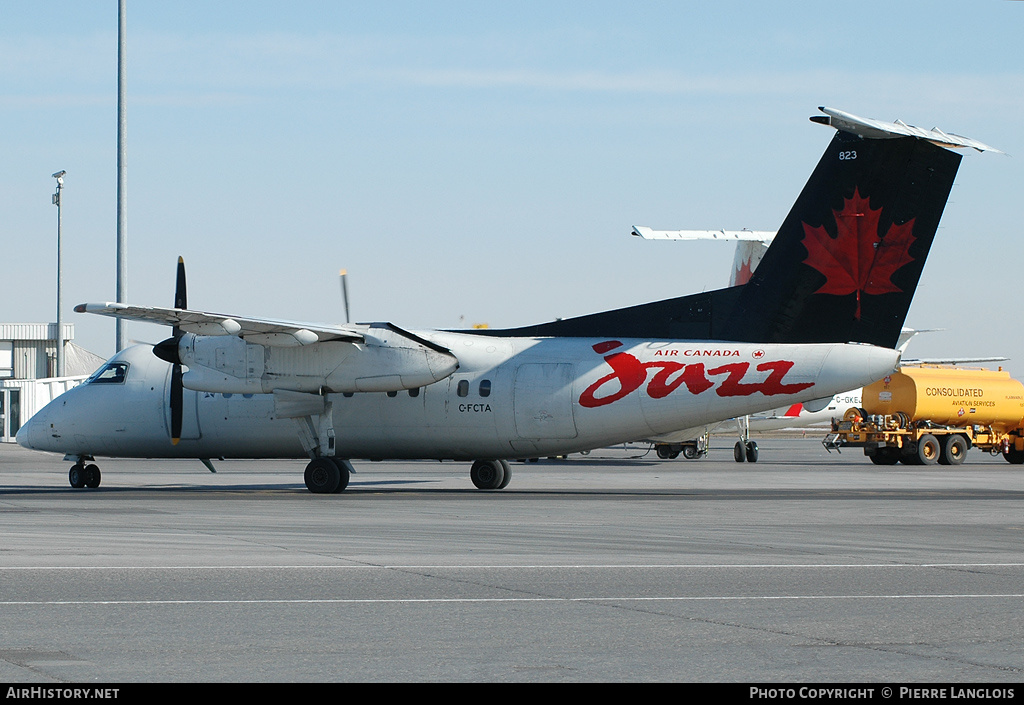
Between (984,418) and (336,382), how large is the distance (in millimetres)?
31926

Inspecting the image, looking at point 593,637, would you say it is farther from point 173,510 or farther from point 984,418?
point 984,418

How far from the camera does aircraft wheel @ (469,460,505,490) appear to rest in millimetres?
28031

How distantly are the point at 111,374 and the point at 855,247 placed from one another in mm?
17755

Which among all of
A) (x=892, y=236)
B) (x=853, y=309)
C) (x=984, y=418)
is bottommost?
(x=984, y=418)

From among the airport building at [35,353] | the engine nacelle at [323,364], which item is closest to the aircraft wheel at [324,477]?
the engine nacelle at [323,364]

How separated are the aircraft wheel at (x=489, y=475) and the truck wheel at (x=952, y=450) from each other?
25534 mm

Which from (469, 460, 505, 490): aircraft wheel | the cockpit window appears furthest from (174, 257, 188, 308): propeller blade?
(469, 460, 505, 490): aircraft wheel

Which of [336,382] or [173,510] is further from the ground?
[336,382]

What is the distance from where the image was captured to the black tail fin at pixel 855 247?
2428 centimetres

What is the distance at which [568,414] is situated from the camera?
25.2 metres

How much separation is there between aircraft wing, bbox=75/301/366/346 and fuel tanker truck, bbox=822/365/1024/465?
26847mm

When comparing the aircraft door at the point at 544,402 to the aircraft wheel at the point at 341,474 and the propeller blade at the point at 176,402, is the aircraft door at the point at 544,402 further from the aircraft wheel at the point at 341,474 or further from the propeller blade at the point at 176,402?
the propeller blade at the point at 176,402

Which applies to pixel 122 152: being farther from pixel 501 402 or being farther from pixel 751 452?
pixel 751 452

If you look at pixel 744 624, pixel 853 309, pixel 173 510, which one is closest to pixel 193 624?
pixel 744 624
